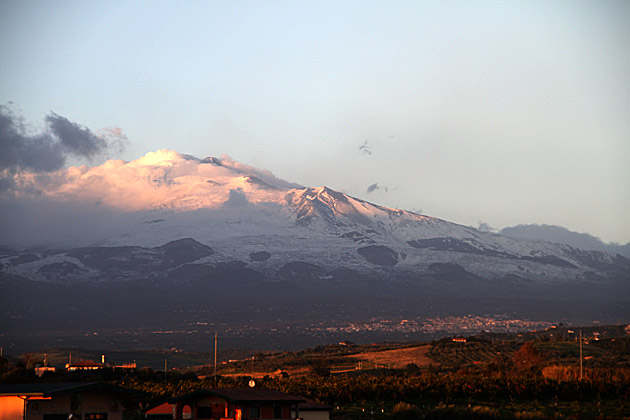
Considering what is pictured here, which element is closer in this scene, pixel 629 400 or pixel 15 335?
pixel 629 400

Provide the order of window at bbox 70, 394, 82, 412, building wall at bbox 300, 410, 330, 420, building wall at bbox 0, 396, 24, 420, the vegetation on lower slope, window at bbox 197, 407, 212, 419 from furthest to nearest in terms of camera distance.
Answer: the vegetation on lower slope
building wall at bbox 300, 410, 330, 420
window at bbox 197, 407, 212, 419
window at bbox 70, 394, 82, 412
building wall at bbox 0, 396, 24, 420

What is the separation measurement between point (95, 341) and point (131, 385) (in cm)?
11707

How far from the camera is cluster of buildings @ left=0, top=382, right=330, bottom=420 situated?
3303cm

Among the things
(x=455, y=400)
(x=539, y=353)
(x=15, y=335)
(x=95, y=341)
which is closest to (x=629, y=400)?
(x=455, y=400)

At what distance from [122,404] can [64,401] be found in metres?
2.43

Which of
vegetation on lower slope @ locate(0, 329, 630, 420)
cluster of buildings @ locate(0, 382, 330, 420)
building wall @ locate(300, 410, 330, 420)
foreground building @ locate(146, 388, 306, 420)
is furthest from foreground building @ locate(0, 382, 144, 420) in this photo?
vegetation on lower slope @ locate(0, 329, 630, 420)

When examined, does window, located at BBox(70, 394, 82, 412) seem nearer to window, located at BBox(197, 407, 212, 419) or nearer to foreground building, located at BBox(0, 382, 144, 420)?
foreground building, located at BBox(0, 382, 144, 420)

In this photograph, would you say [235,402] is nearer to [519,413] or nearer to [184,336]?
[519,413]

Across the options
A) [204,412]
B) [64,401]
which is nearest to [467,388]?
[204,412]

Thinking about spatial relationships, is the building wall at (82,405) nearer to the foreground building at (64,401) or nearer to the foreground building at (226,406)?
the foreground building at (64,401)

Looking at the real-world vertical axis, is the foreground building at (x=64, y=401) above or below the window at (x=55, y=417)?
above

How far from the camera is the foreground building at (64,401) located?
3275cm

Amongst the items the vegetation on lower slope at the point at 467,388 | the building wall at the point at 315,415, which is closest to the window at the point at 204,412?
the building wall at the point at 315,415

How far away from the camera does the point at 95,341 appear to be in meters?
178
